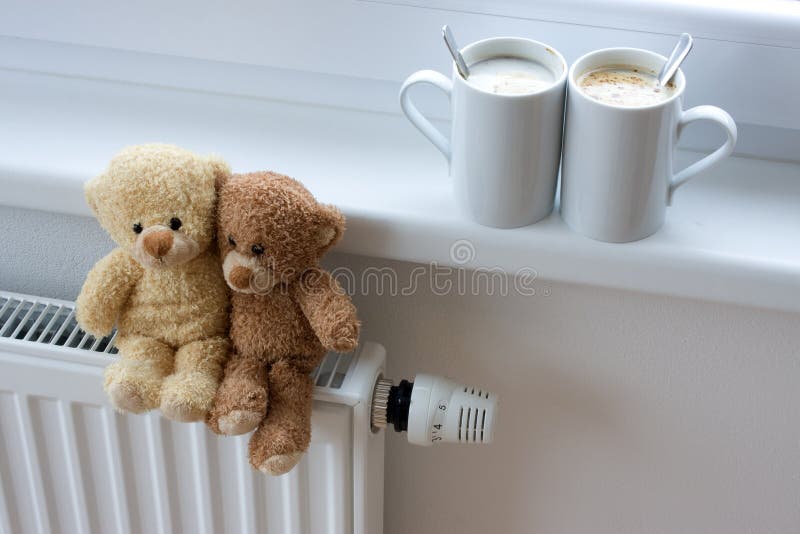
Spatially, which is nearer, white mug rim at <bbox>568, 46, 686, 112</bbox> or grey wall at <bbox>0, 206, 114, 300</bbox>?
white mug rim at <bbox>568, 46, 686, 112</bbox>

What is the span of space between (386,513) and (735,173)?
0.43 meters

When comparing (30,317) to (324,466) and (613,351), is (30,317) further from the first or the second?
(613,351)

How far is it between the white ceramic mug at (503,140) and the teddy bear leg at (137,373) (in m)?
0.24

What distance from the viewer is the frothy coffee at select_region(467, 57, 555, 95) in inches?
24.7

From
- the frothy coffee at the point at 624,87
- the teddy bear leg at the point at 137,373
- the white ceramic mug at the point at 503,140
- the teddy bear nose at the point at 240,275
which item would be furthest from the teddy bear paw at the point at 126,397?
the frothy coffee at the point at 624,87

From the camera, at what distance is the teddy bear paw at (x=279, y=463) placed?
0.65 m

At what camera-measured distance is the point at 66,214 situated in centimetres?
77

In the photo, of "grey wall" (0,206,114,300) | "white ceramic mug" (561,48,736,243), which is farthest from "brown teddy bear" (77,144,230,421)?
"white ceramic mug" (561,48,736,243)

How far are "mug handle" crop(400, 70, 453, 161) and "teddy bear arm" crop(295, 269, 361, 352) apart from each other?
122 millimetres

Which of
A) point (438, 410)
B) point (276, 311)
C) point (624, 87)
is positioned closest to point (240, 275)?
Answer: point (276, 311)

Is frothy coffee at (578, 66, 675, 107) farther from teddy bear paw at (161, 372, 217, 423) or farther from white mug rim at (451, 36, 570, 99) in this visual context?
teddy bear paw at (161, 372, 217, 423)

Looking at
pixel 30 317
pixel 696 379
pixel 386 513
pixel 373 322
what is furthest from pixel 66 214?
pixel 696 379

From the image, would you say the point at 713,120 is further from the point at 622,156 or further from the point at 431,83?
the point at 431,83

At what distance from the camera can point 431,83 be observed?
25.8 inches
